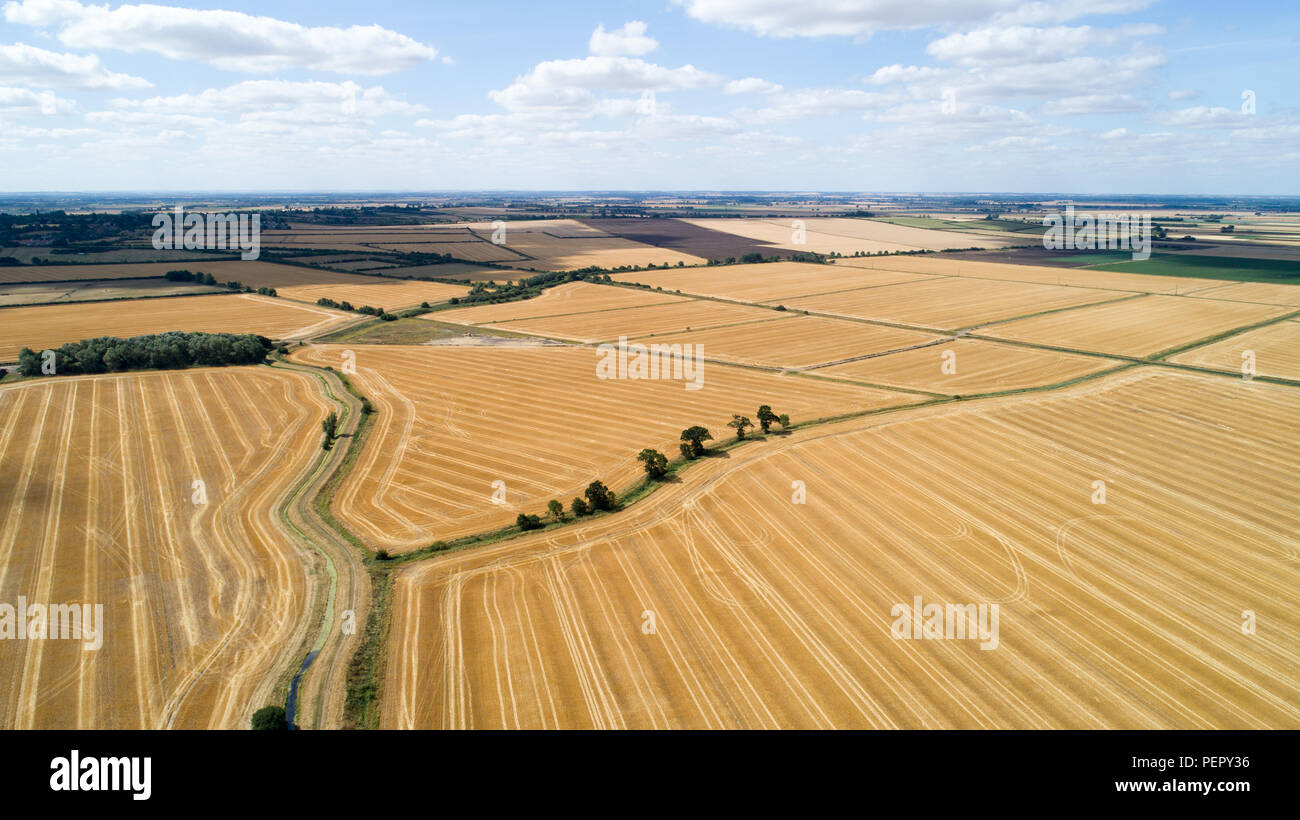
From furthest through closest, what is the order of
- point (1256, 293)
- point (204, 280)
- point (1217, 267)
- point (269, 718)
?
point (1217, 267), point (204, 280), point (1256, 293), point (269, 718)

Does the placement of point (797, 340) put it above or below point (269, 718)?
above

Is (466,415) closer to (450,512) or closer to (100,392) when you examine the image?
Answer: (450,512)

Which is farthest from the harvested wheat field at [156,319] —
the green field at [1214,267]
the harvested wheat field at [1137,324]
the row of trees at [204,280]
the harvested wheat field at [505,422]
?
the green field at [1214,267]

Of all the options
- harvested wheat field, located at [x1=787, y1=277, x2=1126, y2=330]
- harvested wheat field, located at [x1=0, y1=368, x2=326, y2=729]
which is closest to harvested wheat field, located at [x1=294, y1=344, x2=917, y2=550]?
harvested wheat field, located at [x1=0, y1=368, x2=326, y2=729]

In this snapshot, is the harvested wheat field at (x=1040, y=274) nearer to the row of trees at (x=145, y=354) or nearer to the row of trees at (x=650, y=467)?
the row of trees at (x=650, y=467)

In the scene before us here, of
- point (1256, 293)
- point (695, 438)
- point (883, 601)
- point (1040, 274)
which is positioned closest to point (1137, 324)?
point (1256, 293)

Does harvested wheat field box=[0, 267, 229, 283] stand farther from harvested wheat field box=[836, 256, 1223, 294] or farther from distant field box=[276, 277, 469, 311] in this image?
harvested wheat field box=[836, 256, 1223, 294]

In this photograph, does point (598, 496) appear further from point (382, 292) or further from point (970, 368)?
point (382, 292)
